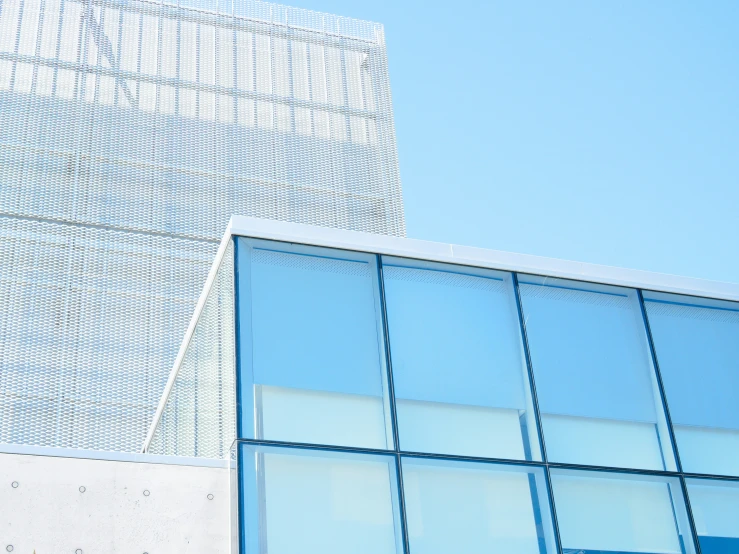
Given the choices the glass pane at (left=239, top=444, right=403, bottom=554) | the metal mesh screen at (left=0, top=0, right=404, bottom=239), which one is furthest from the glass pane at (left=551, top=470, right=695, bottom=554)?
the metal mesh screen at (left=0, top=0, right=404, bottom=239)

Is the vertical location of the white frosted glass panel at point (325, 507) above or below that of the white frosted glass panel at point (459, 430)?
below

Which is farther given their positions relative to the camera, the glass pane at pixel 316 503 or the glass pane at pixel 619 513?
the glass pane at pixel 619 513

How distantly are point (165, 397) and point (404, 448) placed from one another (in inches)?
121

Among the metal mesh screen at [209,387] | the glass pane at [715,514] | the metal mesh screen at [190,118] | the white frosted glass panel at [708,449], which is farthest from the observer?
the metal mesh screen at [190,118]

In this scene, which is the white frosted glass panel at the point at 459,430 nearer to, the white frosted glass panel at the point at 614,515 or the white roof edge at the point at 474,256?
the white frosted glass panel at the point at 614,515

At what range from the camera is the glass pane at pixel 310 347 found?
5.11 metres

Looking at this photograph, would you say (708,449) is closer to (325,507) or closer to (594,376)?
(594,376)

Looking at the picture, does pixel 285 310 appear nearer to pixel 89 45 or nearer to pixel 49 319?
pixel 49 319

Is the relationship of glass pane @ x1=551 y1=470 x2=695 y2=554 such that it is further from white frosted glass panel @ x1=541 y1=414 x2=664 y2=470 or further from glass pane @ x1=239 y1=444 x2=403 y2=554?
glass pane @ x1=239 y1=444 x2=403 y2=554

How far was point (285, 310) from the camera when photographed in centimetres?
543

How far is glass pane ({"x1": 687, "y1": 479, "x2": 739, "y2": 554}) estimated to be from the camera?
5.57 m

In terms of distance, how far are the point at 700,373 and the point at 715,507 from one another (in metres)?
0.83

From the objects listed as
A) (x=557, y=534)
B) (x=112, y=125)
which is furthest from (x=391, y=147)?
(x=557, y=534)

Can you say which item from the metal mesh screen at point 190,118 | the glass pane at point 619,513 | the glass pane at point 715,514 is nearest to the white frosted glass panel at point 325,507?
the glass pane at point 619,513
